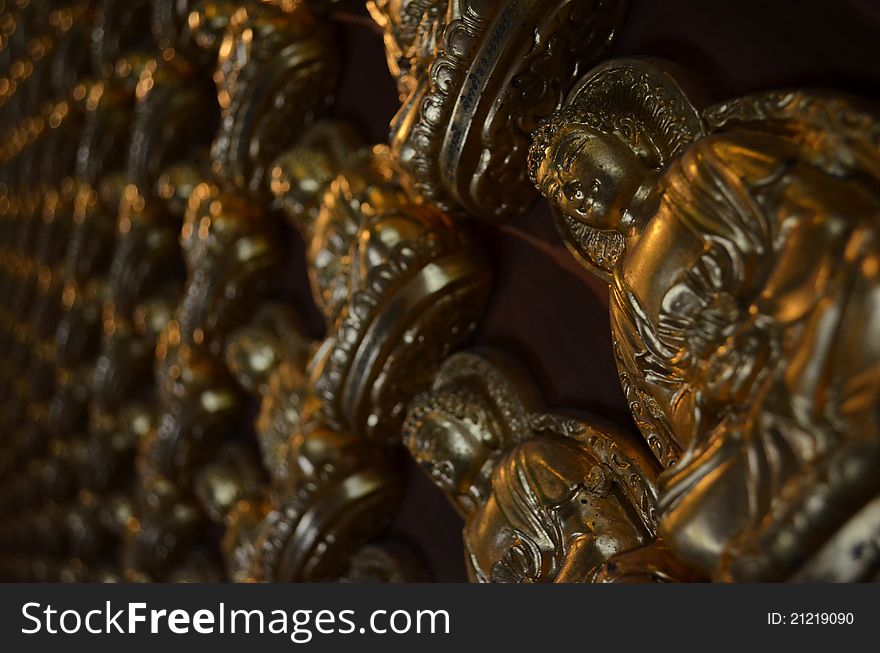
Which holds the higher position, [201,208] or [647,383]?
[647,383]

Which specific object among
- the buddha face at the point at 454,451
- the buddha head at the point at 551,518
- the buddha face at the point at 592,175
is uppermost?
the buddha face at the point at 592,175

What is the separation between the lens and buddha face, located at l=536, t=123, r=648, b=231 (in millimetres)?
219

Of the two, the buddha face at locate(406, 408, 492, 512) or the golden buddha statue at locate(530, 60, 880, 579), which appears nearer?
the golden buddha statue at locate(530, 60, 880, 579)

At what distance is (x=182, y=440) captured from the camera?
51cm

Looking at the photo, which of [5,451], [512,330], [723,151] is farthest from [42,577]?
[723,151]

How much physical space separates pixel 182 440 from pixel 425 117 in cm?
30

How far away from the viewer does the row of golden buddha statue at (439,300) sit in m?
0.16

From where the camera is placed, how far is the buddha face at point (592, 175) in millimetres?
219

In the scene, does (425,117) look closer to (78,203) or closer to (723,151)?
(723,151)

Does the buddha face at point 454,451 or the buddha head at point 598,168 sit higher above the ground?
the buddha head at point 598,168

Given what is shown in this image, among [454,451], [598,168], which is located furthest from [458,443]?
[598,168]

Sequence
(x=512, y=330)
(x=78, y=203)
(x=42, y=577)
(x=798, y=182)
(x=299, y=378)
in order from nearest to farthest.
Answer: (x=798, y=182), (x=512, y=330), (x=299, y=378), (x=78, y=203), (x=42, y=577)

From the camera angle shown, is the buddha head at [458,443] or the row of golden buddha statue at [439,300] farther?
the buddha head at [458,443]

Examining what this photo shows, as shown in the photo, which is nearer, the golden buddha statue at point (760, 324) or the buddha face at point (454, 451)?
the golden buddha statue at point (760, 324)
